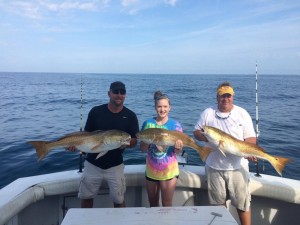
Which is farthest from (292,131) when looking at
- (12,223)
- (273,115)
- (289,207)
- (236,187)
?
(12,223)

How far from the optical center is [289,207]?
4.32 m

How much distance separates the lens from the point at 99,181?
409 cm

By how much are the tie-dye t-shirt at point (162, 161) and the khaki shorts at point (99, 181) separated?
0.46 metres

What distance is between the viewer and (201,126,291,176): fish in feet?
12.1

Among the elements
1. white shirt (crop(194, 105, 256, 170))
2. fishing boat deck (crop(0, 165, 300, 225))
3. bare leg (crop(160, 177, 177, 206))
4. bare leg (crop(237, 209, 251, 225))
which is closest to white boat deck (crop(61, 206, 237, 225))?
bare leg (crop(160, 177, 177, 206))

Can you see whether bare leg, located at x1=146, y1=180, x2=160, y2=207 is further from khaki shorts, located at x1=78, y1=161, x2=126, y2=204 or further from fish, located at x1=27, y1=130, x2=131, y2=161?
fish, located at x1=27, y1=130, x2=131, y2=161

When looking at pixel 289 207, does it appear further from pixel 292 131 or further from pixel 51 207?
pixel 292 131

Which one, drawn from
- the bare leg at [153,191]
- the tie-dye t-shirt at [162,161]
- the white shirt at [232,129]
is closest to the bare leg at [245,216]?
the white shirt at [232,129]

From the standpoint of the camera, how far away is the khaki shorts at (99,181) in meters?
4.04

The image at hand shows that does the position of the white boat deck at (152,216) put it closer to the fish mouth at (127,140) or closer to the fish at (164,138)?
the fish at (164,138)

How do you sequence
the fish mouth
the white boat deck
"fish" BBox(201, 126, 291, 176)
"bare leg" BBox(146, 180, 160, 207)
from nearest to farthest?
the white boat deck
"fish" BBox(201, 126, 291, 176)
the fish mouth
"bare leg" BBox(146, 180, 160, 207)

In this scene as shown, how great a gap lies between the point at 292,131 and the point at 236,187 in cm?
1085

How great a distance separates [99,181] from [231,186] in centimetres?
186

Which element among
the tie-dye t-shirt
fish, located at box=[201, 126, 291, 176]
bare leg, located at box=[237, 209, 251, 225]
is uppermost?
fish, located at box=[201, 126, 291, 176]
